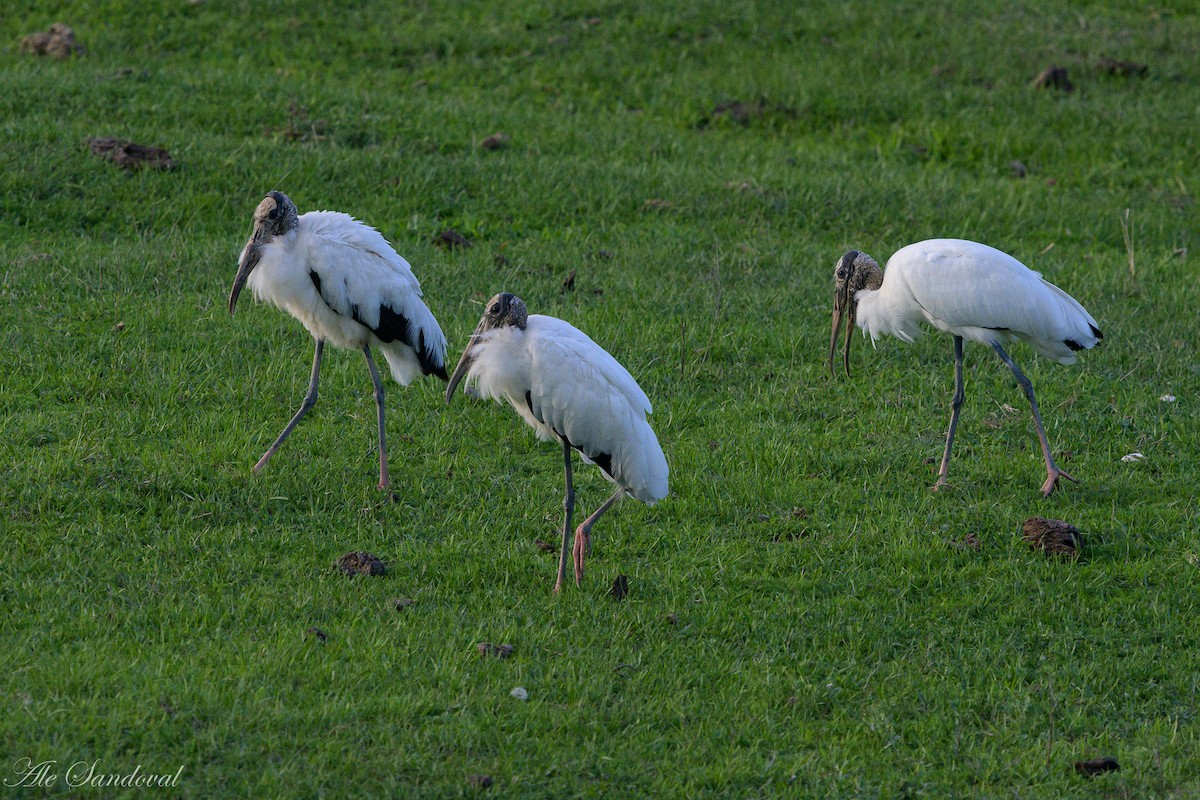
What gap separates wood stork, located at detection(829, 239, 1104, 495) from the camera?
6727mm

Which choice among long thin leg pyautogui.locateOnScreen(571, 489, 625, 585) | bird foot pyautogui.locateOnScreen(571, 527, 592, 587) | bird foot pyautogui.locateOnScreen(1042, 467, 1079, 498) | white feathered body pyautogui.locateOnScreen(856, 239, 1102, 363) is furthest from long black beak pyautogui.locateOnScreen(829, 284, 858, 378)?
bird foot pyautogui.locateOnScreen(571, 527, 592, 587)

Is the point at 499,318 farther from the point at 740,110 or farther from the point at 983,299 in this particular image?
the point at 740,110

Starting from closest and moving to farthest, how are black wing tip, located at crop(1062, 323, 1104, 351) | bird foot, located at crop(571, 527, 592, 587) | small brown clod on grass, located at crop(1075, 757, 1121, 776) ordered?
small brown clod on grass, located at crop(1075, 757, 1121, 776), bird foot, located at crop(571, 527, 592, 587), black wing tip, located at crop(1062, 323, 1104, 351)

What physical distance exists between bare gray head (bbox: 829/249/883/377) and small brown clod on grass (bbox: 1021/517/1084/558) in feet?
5.71

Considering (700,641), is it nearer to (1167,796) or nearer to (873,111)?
(1167,796)

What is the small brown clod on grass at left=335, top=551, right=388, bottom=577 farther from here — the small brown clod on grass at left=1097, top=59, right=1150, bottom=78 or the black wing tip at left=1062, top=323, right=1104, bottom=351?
the small brown clod on grass at left=1097, top=59, right=1150, bottom=78

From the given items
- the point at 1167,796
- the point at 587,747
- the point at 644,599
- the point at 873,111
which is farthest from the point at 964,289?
the point at 873,111

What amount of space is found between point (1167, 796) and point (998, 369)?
4.05m

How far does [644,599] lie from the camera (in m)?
5.39

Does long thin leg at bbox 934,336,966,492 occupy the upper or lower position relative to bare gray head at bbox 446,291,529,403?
lower

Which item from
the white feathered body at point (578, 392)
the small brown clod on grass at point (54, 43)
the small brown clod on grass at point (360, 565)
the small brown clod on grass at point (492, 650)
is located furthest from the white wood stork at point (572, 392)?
the small brown clod on grass at point (54, 43)

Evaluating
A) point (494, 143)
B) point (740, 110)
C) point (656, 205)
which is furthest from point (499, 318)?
point (740, 110)

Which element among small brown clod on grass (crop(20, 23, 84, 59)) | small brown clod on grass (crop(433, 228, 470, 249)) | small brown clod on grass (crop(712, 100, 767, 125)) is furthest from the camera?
small brown clod on grass (crop(712, 100, 767, 125))

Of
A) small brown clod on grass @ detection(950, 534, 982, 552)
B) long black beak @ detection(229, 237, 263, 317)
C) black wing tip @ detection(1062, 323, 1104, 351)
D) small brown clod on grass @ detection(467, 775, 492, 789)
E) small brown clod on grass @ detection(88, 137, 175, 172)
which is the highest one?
long black beak @ detection(229, 237, 263, 317)
